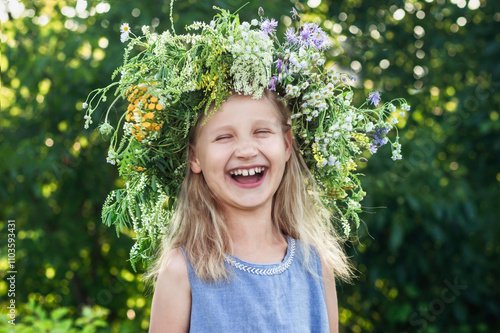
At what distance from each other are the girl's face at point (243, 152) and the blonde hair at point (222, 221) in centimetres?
7

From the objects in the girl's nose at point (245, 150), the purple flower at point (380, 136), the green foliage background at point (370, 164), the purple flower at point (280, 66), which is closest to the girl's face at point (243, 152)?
the girl's nose at point (245, 150)

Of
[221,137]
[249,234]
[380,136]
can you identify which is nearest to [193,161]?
[221,137]

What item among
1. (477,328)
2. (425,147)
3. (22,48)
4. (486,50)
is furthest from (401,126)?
(22,48)

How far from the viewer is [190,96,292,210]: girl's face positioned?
201 centimetres

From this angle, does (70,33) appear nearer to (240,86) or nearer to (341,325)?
(240,86)

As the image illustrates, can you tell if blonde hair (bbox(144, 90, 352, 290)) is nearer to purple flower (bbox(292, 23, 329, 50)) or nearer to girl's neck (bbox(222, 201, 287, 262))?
girl's neck (bbox(222, 201, 287, 262))

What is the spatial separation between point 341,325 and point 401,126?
188 cm

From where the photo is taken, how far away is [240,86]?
1.96 metres

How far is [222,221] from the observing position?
2148 mm

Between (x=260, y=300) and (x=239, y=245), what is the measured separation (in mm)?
224

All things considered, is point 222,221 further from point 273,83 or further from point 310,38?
point 310,38

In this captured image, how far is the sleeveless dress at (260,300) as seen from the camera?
1969 mm

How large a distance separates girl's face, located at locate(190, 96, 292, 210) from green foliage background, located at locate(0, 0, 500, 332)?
1.67 meters

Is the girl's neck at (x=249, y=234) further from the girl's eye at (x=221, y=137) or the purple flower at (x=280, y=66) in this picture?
the purple flower at (x=280, y=66)
